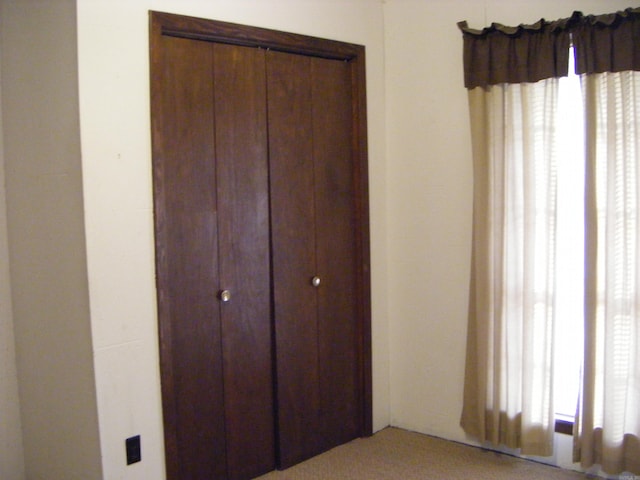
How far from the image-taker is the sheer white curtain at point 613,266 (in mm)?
2242

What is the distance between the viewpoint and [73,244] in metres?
2.03

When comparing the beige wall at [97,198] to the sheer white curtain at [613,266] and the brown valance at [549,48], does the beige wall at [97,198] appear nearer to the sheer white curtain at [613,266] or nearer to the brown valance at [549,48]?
the brown valance at [549,48]

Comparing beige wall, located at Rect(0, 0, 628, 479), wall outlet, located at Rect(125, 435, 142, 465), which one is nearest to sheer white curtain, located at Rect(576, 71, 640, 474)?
beige wall, located at Rect(0, 0, 628, 479)

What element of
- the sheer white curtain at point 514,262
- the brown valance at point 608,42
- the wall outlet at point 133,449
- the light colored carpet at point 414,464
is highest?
the brown valance at point 608,42

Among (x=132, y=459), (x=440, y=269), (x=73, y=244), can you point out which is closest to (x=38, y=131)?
(x=73, y=244)

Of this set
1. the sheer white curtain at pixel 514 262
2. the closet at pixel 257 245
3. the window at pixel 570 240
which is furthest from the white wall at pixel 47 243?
the window at pixel 570 240

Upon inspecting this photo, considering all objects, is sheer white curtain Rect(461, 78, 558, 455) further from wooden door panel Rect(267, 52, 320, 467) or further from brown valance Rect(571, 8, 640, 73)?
wooden door panel Rect(267, 52, 320, 467)

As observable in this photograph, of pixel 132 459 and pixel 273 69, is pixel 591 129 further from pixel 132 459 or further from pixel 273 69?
pixel 132 459

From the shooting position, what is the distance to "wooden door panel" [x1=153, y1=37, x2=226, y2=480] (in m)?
2.17

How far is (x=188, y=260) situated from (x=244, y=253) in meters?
0.27

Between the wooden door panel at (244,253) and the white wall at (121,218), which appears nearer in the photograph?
the white wall at (121,218)

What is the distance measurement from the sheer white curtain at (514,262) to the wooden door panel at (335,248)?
0.62 meters

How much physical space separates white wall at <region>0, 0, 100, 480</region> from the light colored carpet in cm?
93

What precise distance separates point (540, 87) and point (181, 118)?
156 centimetres
